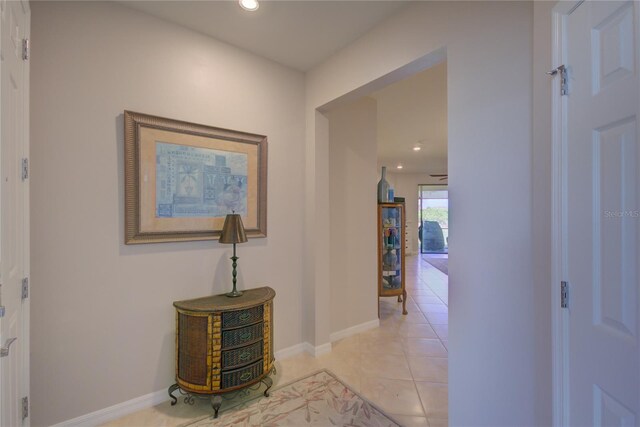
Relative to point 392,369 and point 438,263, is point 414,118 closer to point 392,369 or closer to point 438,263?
point 392,369

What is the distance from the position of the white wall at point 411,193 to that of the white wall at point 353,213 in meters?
5.97

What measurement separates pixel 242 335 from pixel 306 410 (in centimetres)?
68

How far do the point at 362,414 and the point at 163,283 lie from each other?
5.55 ft

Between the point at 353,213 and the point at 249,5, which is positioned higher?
the point at 249,5

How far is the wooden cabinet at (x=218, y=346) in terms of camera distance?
1.88 metres

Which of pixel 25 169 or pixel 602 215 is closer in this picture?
pixel 602 215

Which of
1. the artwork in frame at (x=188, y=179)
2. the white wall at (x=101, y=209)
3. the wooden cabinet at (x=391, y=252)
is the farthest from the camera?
the wooden cabinet at (x=391, y=252)

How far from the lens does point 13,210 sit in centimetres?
128

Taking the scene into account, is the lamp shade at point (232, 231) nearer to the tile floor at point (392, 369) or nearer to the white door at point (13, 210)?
the white door at point (13, 210)

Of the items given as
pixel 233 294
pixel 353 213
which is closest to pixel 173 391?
pixel 233 294

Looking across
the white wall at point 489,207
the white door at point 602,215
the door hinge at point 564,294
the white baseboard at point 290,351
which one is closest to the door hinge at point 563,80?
the white door at point 602,215

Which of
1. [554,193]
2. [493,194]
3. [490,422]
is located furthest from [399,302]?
[554,193]

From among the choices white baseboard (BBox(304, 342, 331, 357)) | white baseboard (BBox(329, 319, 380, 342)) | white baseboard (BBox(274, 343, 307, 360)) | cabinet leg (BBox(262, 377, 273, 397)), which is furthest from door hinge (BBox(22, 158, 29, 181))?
white baseboard (BBox(329, 319, 380, 342))

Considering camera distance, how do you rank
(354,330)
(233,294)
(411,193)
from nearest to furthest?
(233,294), (354,330), (411,193)
